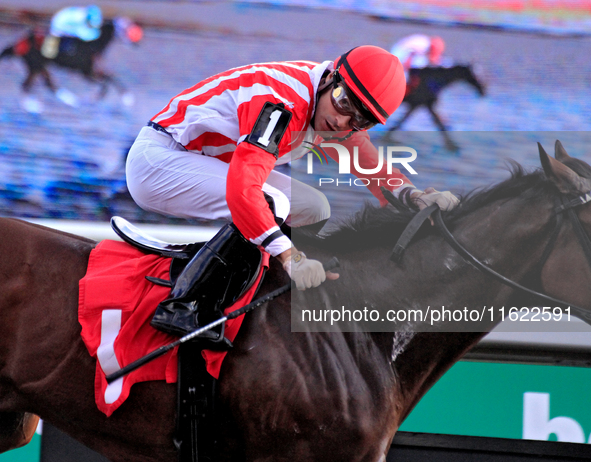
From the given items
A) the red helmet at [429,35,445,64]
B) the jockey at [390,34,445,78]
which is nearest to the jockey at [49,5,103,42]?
the jockey at [390,34,445,78]

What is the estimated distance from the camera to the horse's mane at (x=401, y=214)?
1460 mm

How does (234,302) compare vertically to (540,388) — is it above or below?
above

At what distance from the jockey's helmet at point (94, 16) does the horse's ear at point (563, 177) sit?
286 cm

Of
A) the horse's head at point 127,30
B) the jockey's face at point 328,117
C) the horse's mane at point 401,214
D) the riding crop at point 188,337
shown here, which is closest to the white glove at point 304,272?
the riding crop at point 188,337

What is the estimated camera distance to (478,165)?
234 cm

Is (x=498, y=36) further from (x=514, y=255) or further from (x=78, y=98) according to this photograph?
(x=78, y=98)

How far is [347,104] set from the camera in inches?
56.7

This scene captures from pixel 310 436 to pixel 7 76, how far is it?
2955 millimetres

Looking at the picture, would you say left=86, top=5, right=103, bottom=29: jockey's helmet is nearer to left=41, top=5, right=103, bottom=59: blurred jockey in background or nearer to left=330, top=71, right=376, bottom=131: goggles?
left=41, top=5, right=103, bottom=59: blurred jockey in background

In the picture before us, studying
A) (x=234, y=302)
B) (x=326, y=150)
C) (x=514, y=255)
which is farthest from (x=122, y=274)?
(x=514, y=255)

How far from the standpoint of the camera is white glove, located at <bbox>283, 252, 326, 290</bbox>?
1308 millimetres

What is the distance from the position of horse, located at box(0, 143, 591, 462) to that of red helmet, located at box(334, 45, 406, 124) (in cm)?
32

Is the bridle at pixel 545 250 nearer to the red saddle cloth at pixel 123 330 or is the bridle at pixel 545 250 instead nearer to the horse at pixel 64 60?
the red saddle cloth at pixel 123 330

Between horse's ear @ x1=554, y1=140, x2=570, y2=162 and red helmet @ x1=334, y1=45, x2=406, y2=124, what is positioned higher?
red helmet @ x1=334, y1=45, x2=406, y2=124
